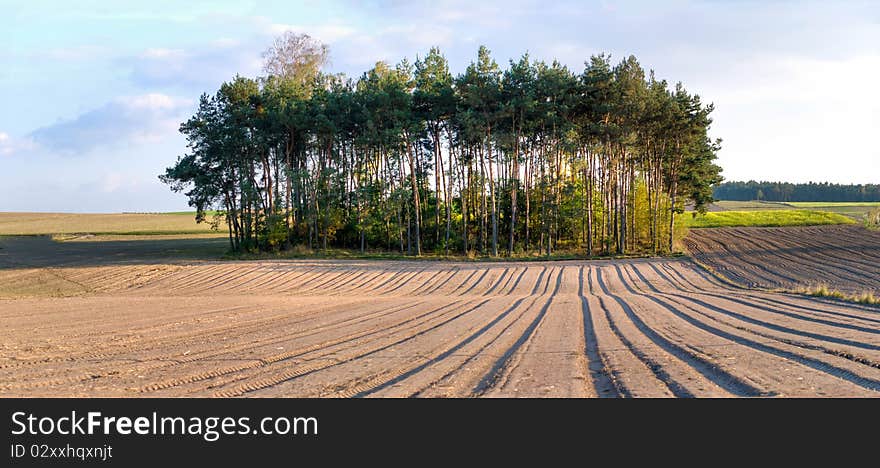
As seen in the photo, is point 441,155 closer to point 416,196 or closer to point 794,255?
point 416,196

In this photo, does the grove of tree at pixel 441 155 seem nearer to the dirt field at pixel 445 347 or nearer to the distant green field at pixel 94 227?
the dirt field at pixel 445 347

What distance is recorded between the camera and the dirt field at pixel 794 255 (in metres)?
28.0

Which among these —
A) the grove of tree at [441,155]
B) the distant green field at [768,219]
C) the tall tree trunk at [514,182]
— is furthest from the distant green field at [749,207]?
the tall tree trunk at [514,182]

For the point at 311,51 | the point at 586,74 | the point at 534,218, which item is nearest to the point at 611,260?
the point at 534,218

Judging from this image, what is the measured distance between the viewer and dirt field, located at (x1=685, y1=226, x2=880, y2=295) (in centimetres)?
2805

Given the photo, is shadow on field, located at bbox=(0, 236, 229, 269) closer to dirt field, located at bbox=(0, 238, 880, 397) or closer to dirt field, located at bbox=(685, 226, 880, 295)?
dirt field, located at bbox=(0, 238, 880, 397)

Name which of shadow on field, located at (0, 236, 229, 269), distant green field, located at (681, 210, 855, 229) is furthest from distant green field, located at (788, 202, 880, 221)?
shadow on field, located at (0, 236, 229, 269)

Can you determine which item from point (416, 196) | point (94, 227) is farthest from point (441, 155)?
point (94, 227)

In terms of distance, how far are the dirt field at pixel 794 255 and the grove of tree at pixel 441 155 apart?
17.0 ft

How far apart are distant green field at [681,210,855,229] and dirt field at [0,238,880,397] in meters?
48.8

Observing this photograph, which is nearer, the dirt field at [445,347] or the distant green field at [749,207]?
the dirt field at [445,347]

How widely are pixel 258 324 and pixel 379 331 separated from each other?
117 inches

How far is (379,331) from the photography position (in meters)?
11.7
